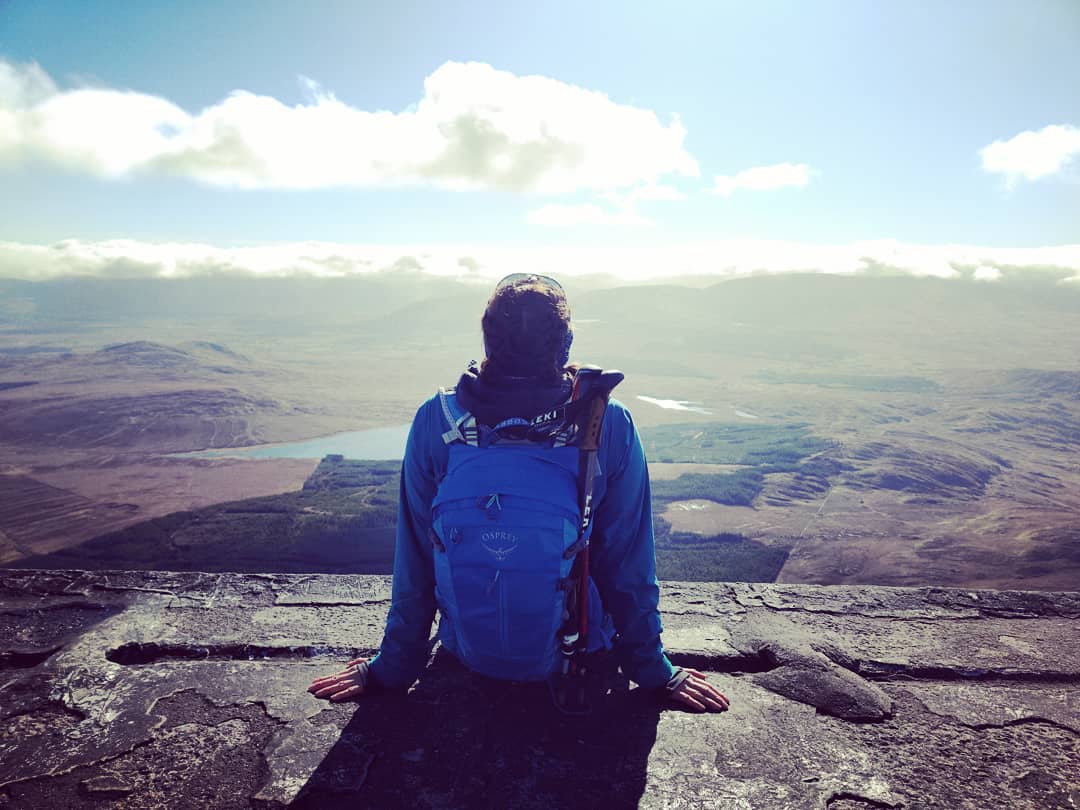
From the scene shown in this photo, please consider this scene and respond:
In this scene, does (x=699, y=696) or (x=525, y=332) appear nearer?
(x=525, y=332)

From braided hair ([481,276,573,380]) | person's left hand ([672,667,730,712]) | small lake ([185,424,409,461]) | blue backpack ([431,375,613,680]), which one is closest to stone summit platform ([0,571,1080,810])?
person's left hand ([672,667,730,712])

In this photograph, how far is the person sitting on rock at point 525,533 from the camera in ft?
4.72

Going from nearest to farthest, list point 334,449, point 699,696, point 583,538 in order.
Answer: point 583,538 < point 699,696 < point 334,449

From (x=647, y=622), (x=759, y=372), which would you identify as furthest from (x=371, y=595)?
(x=759, y=372)

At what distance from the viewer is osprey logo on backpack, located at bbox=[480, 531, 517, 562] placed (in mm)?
1415

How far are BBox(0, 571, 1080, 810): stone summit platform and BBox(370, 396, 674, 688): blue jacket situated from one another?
11 centimetres

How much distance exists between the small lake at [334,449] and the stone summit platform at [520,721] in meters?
75.3

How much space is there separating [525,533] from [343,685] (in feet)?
2.59

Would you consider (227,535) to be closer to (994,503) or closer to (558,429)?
(558,429)

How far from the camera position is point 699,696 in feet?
5.59

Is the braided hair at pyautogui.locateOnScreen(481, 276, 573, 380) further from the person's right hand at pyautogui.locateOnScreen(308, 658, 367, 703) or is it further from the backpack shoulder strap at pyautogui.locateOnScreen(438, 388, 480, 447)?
the person's right hand at pyautogui.locateOnScreen(308, 658, 367, 703)

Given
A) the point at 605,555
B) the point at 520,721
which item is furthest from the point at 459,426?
the point at 520,721

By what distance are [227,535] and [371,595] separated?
1997 inches

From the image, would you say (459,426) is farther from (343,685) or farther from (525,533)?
(343,685)
